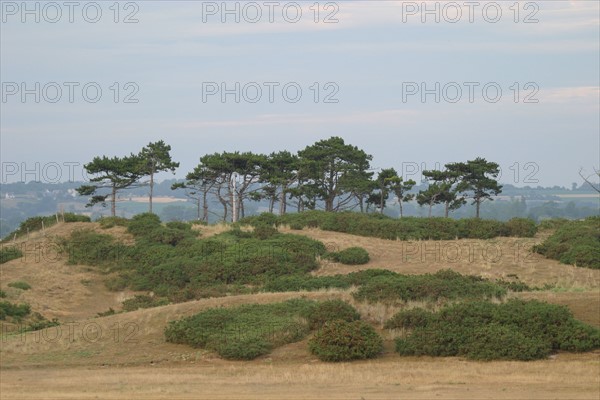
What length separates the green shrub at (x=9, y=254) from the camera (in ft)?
131

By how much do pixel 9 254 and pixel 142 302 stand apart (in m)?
11.6

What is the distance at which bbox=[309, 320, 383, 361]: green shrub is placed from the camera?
2023 cm

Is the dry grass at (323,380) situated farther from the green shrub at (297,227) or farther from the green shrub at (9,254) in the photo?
the green shrub at (297,227)

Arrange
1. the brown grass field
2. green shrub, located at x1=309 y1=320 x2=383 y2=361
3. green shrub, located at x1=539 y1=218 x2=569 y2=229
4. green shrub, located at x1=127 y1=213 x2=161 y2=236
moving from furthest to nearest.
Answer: green shrub, located at x1=539 y1=218 x2=569 y2=229 → green shrub, located at x1=127 y1=213 x2=161 y2=236 → green shrub, located at x1=309 y1=320 x2=383 y2=361 → the brown grass field

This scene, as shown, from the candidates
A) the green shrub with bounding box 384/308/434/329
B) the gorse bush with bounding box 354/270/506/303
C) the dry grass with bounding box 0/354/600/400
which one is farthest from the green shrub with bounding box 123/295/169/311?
the green shrub with bounding box 384/308/434/329

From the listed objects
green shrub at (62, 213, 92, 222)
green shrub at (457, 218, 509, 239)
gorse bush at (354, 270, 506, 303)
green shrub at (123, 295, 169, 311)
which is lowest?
green shrub at (123, 295, 169, 311)

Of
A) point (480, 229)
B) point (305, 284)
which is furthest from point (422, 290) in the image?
point (480, 229)

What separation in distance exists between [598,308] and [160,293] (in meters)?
18.1

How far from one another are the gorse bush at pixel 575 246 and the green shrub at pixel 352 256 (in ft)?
25.2

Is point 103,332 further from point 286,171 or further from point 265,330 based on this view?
point 286,171

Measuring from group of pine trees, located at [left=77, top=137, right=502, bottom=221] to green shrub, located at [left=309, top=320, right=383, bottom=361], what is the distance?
115ft

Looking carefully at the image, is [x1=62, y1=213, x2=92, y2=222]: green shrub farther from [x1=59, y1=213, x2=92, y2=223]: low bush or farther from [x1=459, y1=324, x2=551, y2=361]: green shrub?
[x1=459, y1=324, x2=551, y2=361]: green shrub

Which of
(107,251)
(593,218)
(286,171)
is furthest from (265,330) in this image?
(286,171)

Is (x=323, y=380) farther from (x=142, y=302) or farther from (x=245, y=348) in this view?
(x=142, y=302)
